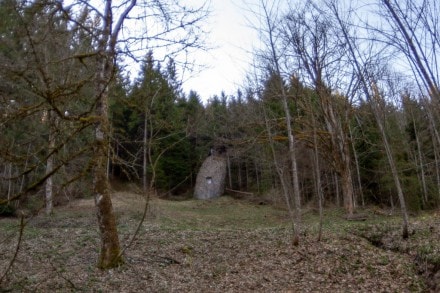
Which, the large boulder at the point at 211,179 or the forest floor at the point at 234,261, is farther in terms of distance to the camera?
the large boulder at the point at 211,179

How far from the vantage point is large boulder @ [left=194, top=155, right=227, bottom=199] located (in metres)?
27.3

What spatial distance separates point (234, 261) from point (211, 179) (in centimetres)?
1942

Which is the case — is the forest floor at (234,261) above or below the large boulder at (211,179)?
below

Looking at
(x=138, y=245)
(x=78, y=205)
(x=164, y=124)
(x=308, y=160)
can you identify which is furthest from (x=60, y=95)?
(x=308, y=160)

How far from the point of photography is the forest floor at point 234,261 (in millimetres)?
6656

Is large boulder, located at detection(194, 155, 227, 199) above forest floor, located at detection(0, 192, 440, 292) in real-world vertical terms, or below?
above

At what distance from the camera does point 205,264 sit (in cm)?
798

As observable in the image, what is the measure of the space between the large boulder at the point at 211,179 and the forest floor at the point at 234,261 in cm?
1587

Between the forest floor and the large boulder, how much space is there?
15.9 m

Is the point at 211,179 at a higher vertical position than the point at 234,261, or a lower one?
higher

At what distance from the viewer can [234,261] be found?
8.18 metres

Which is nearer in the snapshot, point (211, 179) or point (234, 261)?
point (234, 261)

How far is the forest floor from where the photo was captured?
262 inches

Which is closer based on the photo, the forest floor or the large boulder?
the forest floor
